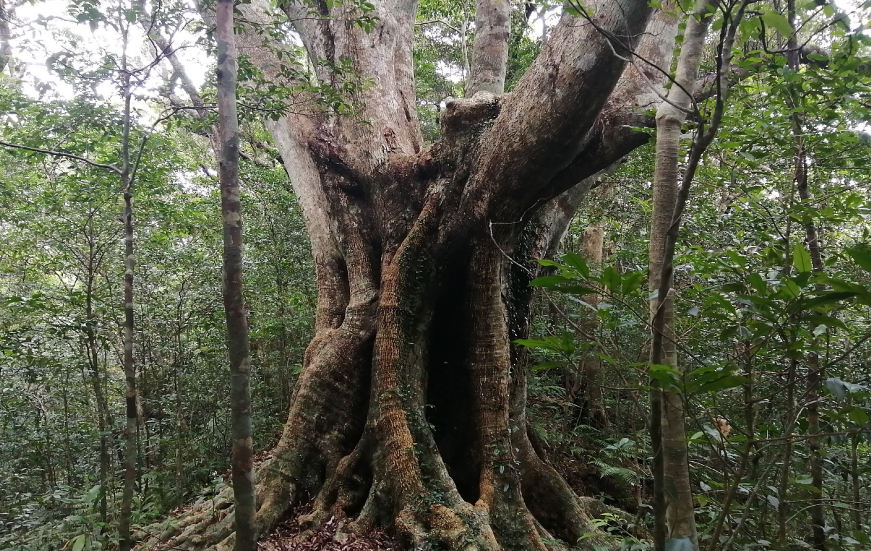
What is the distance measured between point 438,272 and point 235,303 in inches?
84.8

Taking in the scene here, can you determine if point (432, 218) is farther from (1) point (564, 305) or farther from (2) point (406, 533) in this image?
(1) point (564, 305)

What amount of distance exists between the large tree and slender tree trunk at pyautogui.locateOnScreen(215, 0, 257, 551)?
3.08 feet

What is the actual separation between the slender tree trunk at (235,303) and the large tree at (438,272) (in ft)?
3.08

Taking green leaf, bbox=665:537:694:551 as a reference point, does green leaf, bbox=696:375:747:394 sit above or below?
above

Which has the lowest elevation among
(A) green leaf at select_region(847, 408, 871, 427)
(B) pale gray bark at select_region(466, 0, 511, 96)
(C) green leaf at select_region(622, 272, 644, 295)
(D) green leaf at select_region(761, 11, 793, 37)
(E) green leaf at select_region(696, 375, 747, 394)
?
(A) green leaf at select_region(847, 408, 871, 427)

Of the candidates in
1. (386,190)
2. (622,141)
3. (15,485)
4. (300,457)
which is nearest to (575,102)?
(622,141)

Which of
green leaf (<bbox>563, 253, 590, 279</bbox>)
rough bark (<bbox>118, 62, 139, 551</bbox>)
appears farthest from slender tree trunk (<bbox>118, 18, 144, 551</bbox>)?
green leaf (<bbox>563, 253, 590, 279</bbox>)

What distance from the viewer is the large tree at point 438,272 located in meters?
3.85

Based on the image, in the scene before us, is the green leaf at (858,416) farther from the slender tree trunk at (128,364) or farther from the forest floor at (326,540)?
the slender tree trunk at (128,364)

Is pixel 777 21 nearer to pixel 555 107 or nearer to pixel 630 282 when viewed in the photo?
pixel 630 282

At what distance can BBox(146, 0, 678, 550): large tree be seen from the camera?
12.6ft

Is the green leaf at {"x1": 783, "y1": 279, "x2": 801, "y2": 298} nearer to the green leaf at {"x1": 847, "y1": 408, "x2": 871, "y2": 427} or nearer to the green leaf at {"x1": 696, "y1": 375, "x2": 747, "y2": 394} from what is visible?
the green leaf at {"x1": 696, "y1": 375, "x2": 747, "y2": 394}

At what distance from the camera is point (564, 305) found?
871 cm

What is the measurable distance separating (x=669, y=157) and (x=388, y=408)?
3186mm
